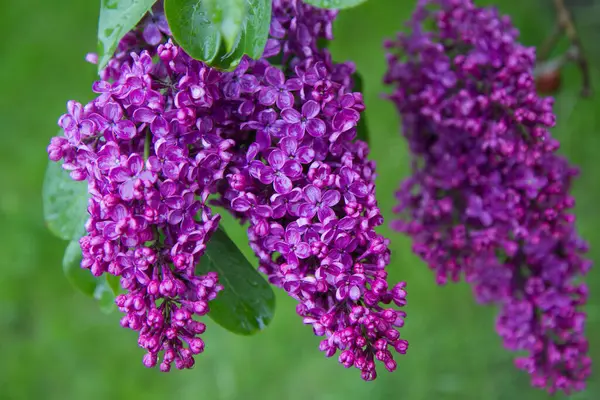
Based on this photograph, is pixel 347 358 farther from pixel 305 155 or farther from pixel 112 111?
pixel 112 111

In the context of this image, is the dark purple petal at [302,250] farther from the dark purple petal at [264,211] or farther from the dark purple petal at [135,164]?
→ the dark purple petal at [135,164]

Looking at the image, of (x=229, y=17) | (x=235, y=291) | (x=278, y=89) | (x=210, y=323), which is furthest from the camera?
(x=210, y=323)

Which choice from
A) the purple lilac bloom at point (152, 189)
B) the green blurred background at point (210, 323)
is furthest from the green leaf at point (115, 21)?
the green blurred background at point (210, 323)

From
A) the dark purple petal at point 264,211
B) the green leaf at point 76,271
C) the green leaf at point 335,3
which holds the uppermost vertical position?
the green leaf at point 335,3

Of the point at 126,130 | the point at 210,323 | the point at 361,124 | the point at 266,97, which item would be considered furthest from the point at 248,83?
the point at 210,323

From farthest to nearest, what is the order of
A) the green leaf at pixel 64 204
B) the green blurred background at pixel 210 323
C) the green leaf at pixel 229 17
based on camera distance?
the green blurred background at pixel 210 323, the green leaf at pixel 64 204, the green leaf at pixel 229 17
